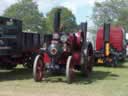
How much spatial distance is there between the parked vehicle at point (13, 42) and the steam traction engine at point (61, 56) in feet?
4.06

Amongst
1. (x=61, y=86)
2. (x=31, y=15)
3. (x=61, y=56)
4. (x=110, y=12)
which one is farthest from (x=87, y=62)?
(x=31, y=15)

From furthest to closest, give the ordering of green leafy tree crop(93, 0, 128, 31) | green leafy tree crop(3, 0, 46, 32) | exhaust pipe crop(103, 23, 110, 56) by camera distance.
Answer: green leafy tree crop(3, 0, 46, 32) < green leafy tree crop(93, 0, 128, 31) < exhaust pipe crop(103, 23, 110, 56)

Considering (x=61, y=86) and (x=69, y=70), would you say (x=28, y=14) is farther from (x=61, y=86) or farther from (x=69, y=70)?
(x=61, y=86)

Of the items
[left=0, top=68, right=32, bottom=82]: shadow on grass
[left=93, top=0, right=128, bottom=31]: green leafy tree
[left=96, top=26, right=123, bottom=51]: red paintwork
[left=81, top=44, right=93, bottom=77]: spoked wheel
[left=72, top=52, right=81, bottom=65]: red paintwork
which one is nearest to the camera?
[left=72, top=52, right=81, bottom=65]: red paintwork

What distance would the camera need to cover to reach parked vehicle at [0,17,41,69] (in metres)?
16.2

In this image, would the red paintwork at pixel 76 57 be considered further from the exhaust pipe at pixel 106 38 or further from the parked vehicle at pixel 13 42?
the exhaust pipe at pixel 106 38

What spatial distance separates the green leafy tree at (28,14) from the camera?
3311 inches

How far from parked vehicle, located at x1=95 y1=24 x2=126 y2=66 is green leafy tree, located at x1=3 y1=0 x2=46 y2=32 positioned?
56700mm

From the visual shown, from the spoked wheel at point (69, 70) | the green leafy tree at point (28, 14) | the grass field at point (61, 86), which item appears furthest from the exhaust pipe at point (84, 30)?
the green leafy tree at point (28, 14)

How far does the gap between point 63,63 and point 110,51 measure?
8.81m

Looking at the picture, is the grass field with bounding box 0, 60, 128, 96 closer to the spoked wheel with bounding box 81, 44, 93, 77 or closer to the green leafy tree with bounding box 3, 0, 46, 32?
the spoked wheel with bounding box 81, 44, 93, 77

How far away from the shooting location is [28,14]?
88250mm

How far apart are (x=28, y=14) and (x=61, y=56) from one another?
241 feet

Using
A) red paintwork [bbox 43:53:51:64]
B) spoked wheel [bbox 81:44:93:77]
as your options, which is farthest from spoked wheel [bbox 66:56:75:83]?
spoked wheel [bbox 81:44:93:77]
